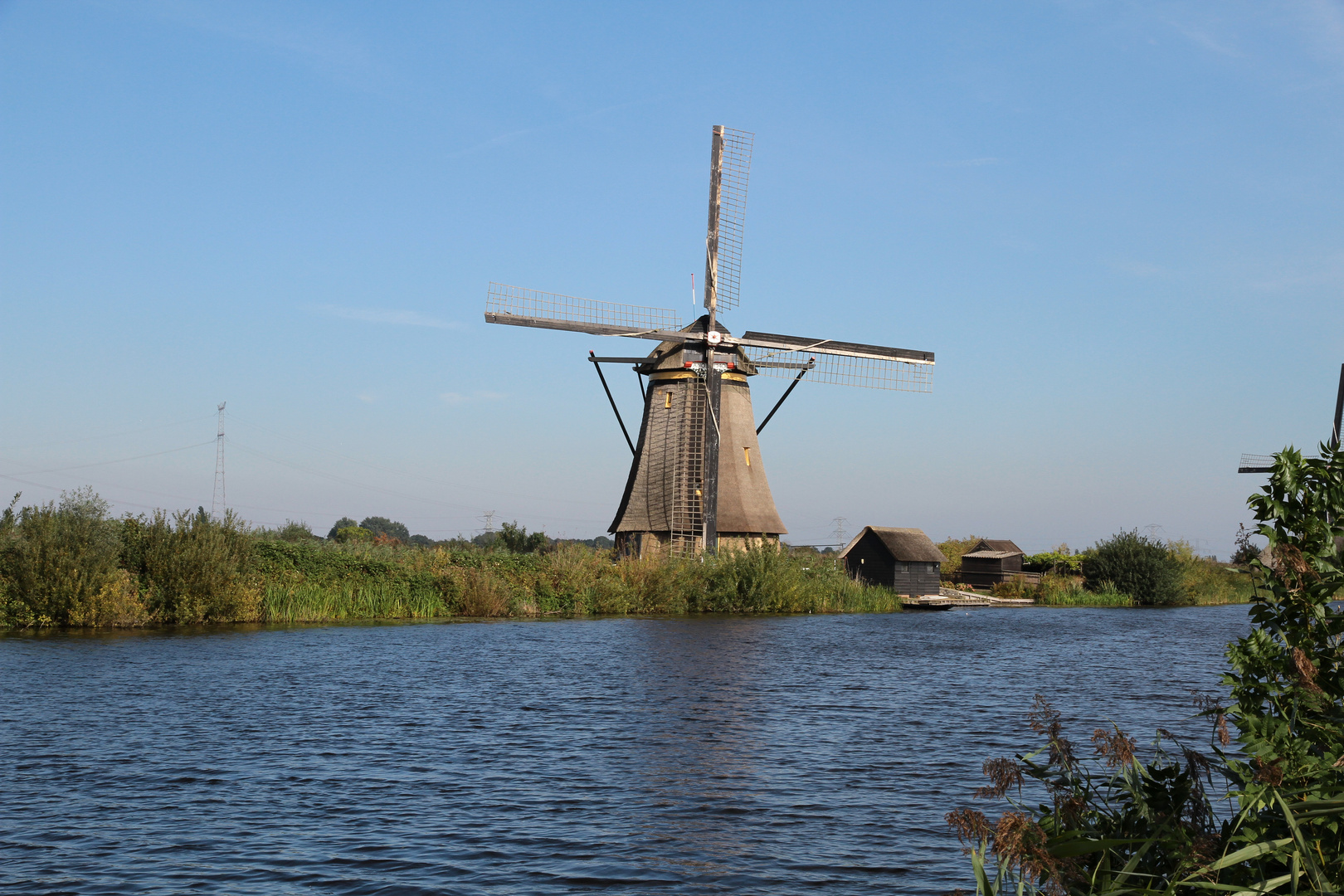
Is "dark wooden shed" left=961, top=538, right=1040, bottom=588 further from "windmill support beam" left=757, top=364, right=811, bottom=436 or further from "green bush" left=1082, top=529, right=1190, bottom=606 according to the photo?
"windmill support beam" left=757, top=364, right=811, bottom=436

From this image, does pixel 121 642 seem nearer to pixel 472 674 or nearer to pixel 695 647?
pixel 472 674

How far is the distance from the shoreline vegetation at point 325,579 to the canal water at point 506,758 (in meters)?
2.13

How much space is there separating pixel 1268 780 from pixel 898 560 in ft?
128

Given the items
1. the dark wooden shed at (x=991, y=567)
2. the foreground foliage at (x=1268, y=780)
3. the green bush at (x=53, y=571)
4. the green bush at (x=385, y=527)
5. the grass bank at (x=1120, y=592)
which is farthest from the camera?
the green bush at (x=385, y=527)

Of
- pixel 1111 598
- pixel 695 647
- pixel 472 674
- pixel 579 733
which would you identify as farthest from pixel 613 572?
pixel 1111 598

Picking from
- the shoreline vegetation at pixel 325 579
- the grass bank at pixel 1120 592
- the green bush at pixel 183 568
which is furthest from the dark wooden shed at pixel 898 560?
the green bush at pixel 183 568

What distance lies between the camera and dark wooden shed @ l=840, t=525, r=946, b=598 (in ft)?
139

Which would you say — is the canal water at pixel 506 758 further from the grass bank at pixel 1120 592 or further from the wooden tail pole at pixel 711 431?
the grass bank at pixel 1120 592

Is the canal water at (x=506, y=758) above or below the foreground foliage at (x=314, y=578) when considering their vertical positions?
below

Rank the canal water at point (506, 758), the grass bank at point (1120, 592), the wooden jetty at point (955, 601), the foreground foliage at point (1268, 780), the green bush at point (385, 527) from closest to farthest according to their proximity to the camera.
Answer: the foreground foliage at point (1268, 780) < the canal water at point (506, 758) < the wooden jetty at point (955, 601) < the grass bank at point (1120, 592) < the green bush at point (385, 527)

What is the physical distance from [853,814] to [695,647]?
1352cm

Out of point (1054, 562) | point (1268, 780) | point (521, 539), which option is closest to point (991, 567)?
point (1054, 562)

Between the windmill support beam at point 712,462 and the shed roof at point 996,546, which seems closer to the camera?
the windmill support beam at point 712,462

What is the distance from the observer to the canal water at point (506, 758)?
24.6 feet
